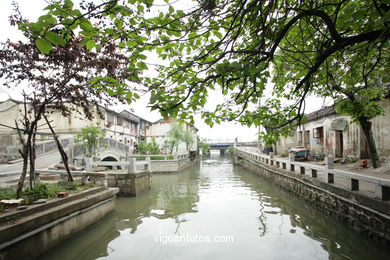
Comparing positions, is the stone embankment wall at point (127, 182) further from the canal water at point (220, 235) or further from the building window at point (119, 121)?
the building window at point (119, 121)

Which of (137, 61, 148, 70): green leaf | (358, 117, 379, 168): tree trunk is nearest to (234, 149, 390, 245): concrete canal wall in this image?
(358, 117, 379, 168): tree trunk

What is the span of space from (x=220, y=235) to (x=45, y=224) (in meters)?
4.00

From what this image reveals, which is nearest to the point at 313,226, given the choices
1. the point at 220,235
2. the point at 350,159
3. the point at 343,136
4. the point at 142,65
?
the point at 220,235

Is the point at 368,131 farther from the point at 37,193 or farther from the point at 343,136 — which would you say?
the point at 37,193

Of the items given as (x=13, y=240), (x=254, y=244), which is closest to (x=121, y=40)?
(x=13, y=240)

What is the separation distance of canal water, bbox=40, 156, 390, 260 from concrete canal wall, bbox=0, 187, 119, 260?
0.27 meters

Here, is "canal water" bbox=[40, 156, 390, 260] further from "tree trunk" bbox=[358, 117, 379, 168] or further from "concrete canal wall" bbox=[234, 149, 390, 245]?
"tree trunk" bbox=[358, 117, 379, 168]

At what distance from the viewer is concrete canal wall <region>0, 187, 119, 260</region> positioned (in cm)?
347

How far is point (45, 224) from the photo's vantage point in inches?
164

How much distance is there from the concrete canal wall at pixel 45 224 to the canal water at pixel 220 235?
0.87 ft

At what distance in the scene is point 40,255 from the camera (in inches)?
158

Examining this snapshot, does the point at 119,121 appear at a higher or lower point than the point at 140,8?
higher

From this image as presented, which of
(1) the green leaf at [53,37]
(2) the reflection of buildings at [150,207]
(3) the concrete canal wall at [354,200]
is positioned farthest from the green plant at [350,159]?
(1) the green leaf at [53,37]

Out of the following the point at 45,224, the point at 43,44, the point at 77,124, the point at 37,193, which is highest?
the point at 77,124
